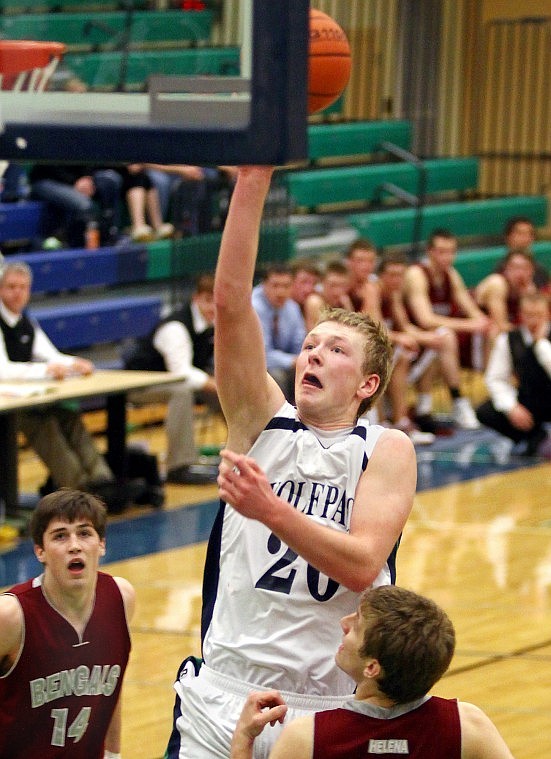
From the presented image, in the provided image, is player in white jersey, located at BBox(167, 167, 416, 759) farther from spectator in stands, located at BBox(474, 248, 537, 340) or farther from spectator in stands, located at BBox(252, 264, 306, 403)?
spectator in stands, located at BBox(474, 248, 537, 340)

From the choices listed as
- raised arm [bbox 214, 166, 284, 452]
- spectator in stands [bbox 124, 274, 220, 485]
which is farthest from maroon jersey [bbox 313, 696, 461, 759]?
spectator in stands [bbox 124, 274, 220, 485]

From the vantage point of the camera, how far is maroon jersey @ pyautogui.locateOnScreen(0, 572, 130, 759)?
3.43m

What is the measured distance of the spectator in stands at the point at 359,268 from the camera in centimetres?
1066

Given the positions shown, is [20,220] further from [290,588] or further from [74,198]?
[290,588]

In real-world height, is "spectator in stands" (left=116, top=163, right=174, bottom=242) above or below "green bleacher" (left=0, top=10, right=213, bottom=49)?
below

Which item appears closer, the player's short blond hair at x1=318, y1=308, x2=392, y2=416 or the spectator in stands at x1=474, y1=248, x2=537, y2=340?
the player's short blond hair at x1=318, y1=308, x2=392, y2=416

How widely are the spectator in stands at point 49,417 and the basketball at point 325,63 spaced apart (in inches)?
180

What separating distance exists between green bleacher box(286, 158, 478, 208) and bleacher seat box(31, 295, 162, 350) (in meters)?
2.64

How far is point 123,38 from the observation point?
3.98m

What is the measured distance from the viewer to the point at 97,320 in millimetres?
11086

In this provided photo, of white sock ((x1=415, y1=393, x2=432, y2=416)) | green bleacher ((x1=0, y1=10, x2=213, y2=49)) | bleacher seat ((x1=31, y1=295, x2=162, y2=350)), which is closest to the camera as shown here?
green bleacher ((x1=0, y1=10, x2=213, y2=49))

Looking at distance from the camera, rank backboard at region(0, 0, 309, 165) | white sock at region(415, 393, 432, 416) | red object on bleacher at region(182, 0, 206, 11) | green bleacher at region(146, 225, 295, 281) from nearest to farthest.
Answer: backboard at region(0, 0, 309, 165) → red object on bleacher at region(182, 0, 206, 11) → white sock at region(415, 393, 432, 416) → green bleacher at region(146, 225, 295, 281)

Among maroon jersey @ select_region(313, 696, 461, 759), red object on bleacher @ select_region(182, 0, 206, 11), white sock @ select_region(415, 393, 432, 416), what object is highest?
red object on bleacher @ select_region(182, 0, 206, 11)

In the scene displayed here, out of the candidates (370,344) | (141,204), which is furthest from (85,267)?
(370,344)
